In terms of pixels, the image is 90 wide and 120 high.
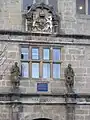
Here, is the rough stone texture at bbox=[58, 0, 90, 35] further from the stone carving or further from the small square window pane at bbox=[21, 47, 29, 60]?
the small square window pane at bbox=[21, 47, 29, 60]

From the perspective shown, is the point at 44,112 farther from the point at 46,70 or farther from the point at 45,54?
the point at 45,54

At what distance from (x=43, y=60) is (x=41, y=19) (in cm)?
167

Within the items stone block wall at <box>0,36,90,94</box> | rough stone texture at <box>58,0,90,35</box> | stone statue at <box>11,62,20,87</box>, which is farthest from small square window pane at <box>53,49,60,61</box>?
stone statue at <box>11,62,20,87</box>

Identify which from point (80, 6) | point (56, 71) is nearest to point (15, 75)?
point (56, 71)

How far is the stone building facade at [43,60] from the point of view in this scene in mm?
23312

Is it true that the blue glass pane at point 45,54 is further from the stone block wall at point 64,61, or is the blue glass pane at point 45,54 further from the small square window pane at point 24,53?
the small square window pane at point 24,53

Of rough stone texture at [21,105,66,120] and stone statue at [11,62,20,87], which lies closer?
stone statue at [11,62,20,87]

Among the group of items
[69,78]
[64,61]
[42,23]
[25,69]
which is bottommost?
[69,78]

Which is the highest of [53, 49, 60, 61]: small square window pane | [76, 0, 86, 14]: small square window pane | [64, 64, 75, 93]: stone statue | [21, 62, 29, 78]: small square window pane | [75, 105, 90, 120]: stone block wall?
[76, 0, 86, 14]: small square window pane

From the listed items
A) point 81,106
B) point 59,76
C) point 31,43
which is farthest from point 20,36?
point 81,106

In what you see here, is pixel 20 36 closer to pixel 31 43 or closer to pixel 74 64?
pixel 31 43

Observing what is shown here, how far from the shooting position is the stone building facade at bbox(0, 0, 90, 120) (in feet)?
76.5

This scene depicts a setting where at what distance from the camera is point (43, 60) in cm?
2389

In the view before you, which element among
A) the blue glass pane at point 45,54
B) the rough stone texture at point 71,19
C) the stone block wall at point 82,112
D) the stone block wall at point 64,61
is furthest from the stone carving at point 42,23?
the stone block wall at point 82,112
